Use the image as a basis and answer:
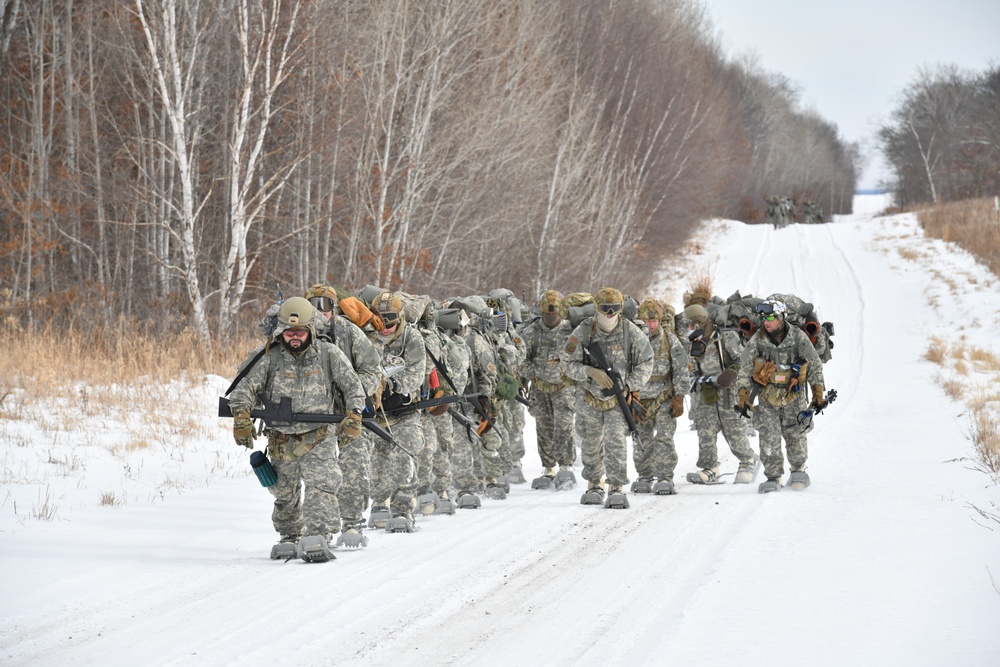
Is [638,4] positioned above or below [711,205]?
above

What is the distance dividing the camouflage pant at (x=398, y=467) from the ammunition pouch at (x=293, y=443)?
1.67 m

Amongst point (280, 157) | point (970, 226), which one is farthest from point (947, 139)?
point (280, 157)

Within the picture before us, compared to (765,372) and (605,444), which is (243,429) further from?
(765,372)

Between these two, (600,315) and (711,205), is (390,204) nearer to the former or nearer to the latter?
(600,315)

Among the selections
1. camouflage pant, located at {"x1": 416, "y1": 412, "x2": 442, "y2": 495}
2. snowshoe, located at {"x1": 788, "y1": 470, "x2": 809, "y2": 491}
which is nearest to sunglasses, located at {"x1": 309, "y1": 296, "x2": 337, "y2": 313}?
camouflage pant, located at {"x1": 416, "y1": 412, "x2": 442, "y2": 495}

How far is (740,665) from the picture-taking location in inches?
208

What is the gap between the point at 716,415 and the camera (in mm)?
12273

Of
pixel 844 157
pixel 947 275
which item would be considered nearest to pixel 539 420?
pixel 947 275

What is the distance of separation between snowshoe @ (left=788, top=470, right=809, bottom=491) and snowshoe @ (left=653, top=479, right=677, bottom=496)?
130cm

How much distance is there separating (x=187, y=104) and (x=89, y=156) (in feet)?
8.99

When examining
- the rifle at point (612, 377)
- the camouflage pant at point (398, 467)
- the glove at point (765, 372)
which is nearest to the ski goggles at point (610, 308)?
the rifle at point (612, 377)

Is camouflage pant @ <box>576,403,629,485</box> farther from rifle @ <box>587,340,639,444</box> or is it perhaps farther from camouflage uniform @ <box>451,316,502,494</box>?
camouflage uniform @ <box>451,316,502,494</box>

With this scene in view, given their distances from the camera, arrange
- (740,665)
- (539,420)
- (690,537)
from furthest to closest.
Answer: (539,420), (690,537), (740,665)

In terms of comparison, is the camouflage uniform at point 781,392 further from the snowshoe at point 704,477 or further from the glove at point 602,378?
the glove at point 602,378
